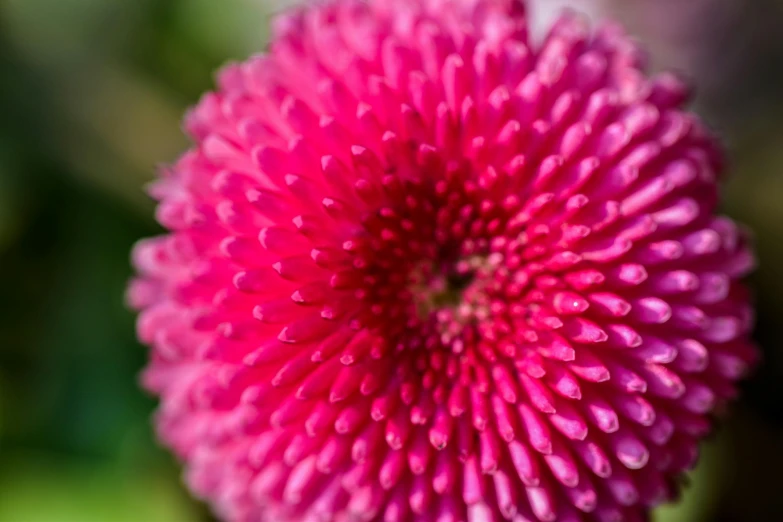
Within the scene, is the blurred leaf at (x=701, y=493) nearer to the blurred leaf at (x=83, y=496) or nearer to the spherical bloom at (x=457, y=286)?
the spherical bloom at (x=457, y=286)

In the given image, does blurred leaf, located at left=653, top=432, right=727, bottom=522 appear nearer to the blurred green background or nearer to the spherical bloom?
the blurred green background

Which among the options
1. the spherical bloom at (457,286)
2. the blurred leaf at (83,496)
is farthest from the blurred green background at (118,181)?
the spherical bloom at (457,286)

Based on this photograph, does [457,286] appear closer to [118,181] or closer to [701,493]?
[701,493]

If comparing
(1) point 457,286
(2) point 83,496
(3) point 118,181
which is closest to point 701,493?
(1) point 457,286

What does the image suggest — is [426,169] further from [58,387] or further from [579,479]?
[58,387]

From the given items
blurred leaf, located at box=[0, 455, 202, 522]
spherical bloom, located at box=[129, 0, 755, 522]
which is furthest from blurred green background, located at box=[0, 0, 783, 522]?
spherical bloom, located at box=[129, 0, 755, 522]

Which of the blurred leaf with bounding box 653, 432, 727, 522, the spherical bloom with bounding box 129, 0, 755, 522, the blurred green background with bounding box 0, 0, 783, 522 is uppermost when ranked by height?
the blurred green background with bounding box 0, 0, 783, 522
